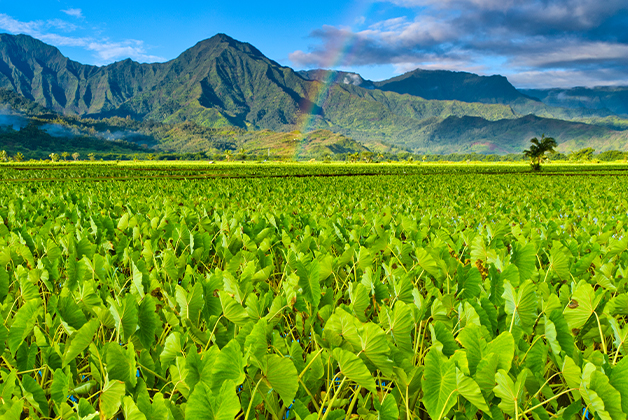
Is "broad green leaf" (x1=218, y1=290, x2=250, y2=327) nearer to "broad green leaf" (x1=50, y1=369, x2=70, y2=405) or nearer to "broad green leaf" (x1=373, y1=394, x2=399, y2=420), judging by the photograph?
"broad green leaf" (x1=50, y1=369, x2=70, y2=405)

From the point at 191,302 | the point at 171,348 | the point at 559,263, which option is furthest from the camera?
the point at 559,263

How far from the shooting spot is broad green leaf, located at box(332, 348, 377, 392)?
142 centimetres

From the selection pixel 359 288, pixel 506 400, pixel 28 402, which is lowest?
pixel 28 402

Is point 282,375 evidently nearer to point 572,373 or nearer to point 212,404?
point 212,404

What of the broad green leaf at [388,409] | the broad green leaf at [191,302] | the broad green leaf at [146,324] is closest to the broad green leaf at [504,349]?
the broad green leaf at [388,409]

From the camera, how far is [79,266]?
9.68 ft

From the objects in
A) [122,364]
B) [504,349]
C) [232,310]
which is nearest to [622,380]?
[504,349]

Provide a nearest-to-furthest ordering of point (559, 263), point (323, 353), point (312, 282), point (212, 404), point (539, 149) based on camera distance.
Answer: point (212, 404)
point (323, 353)
point (312, 282)
point (559, 263)
point (539, 149)

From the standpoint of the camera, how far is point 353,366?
1464 millimetres

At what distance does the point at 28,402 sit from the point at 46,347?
352 mm

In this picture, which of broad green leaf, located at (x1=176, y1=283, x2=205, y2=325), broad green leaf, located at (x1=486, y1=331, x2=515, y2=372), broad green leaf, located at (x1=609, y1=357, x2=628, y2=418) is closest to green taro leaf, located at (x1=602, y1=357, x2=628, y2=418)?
broad green leaf, located at (x1=609, y1=357, x2=628, y2=418)

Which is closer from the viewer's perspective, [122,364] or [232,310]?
[122,364]

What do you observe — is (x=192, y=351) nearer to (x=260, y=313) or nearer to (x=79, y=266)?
(x=260, y=313)

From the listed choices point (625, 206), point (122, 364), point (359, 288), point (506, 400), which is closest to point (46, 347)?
point (122, 364)
